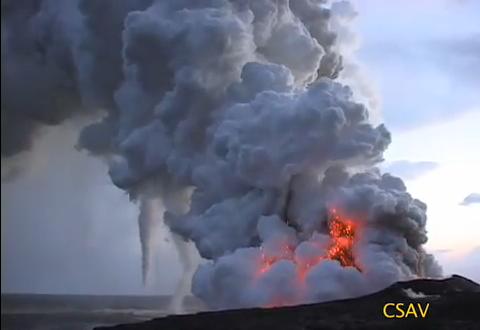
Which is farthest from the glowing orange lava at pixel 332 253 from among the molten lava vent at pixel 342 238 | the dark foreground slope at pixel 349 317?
the dark foreground slope at pixel 349 317

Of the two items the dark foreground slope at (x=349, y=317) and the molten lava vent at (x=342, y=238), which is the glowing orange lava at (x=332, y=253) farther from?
the dark foreground slope at (x=349, y=317)

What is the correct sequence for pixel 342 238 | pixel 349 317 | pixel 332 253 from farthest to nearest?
1. pixel 342 238
2. pixel 332 253
3. pixel 349 317

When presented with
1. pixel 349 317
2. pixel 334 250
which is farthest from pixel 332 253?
pixel 349 317

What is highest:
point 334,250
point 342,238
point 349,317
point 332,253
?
point 342,238

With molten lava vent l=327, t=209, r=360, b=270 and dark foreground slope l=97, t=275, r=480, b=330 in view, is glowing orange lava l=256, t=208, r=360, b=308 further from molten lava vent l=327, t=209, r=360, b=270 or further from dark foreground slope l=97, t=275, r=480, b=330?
dark foreground slope l=97, t=275, r=480, b=330

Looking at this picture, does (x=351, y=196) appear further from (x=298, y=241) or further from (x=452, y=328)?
(x=452, y=328)

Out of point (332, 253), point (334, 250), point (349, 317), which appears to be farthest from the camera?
point (334, 250)

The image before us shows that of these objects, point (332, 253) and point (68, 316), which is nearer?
point (332, 253)

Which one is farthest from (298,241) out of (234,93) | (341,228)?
(234,93)

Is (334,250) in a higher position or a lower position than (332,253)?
higher

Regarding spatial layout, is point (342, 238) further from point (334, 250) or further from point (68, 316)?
point (68, 316)

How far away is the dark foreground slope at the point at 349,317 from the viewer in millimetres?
38031

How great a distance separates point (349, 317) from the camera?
39.1m

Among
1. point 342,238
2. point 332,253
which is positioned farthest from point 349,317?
point 342,238
